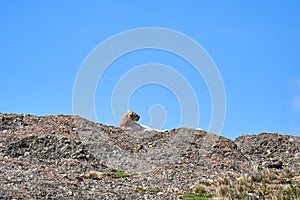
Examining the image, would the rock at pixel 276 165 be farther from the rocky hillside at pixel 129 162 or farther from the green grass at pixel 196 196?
the green grass at pixel 196 196

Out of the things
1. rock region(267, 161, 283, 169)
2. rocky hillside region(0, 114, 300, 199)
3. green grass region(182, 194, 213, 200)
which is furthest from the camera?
rock region(267, 161, 283, 169)

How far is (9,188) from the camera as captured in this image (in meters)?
13.0

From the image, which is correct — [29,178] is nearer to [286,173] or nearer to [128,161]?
[128,161]

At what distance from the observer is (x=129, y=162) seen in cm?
2136

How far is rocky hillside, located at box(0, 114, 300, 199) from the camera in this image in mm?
14070

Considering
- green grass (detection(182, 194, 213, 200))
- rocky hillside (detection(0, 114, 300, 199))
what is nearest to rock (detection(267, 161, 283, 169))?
rocky hillside (detection(0, 114, 300, 199))

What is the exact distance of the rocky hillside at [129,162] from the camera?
46.2ft

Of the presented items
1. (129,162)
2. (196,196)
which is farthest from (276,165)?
(196,196)

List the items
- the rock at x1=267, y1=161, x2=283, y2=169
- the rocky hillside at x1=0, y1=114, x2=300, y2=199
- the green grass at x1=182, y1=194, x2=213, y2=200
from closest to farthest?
the green grass at x1=182, y1=194, x2=213, y2=200
the rocky hillside at x1=0, y1=114, x2=300, y2=199
the rock at x1=267, y1=161, x2=283, y2=169

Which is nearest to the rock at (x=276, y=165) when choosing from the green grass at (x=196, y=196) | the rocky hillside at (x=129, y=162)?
the rocky hillside at (x=129, y=162)

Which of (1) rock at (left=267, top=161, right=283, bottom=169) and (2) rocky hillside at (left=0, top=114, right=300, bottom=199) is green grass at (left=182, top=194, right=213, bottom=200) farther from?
(1) rock at (left=267, top=161, right=283, bottom=169)

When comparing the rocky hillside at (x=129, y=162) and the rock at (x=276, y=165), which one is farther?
the rock at (x=276, y=165)

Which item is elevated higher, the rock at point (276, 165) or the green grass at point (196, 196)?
the rock at point (276, 165)

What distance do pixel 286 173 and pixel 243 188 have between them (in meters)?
5.50
